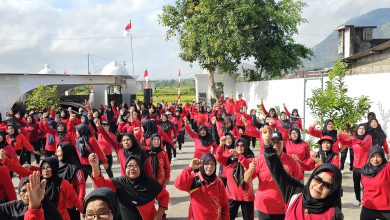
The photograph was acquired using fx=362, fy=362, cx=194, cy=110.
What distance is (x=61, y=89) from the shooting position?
84.3 feet

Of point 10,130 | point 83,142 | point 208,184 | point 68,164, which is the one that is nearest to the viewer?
point 208,184

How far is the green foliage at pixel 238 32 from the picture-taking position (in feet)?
60.0

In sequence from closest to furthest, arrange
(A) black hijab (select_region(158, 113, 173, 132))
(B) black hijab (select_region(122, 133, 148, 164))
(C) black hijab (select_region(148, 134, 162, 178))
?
(B) black hijab (select_region(122, 133, 148, 164)) → (C) black hijab (select_region(148, 134, 162, 178)) → (A) black hijab (select_region(158, 113, 173, 132))

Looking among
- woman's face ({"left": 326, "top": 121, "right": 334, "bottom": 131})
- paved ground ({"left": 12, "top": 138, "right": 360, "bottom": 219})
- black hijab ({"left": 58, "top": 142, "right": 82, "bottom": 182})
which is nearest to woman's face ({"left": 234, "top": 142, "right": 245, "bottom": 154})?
paved ground ({"left": 12, "top": 138, "right": 360, "bottom": 219})

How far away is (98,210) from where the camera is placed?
229cm

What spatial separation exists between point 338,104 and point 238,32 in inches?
412

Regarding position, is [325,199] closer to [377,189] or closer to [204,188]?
[204,188]

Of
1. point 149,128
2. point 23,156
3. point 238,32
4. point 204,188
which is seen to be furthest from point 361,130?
point 238,32

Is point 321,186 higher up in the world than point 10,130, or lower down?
higher up

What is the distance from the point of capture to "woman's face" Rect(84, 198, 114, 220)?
2.28m

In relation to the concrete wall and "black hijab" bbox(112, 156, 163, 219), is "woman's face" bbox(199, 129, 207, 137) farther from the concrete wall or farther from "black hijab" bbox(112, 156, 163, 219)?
the concrete wall

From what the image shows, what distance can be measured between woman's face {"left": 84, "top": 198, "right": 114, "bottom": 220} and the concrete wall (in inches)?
303

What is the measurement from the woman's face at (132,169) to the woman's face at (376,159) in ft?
9.19

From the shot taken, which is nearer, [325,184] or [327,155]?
[325,184]
